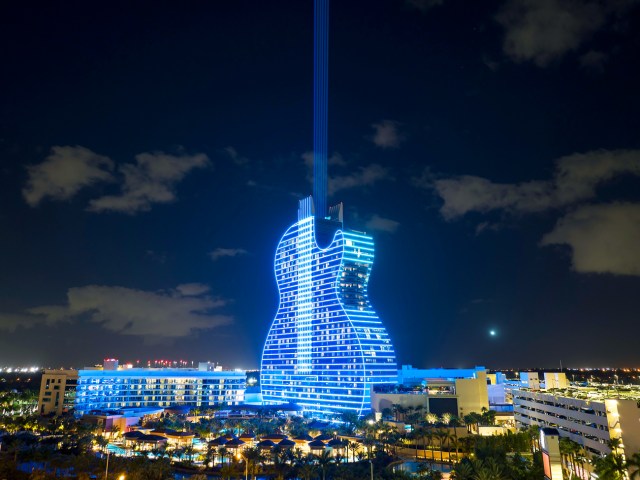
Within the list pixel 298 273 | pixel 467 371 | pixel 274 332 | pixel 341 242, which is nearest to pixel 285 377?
pixel 274 332

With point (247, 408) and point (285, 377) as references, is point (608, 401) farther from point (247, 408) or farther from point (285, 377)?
point (285, 377)

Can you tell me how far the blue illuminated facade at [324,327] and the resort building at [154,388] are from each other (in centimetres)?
1532

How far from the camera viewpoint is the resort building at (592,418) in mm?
62062

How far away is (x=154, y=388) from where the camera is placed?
17688cm

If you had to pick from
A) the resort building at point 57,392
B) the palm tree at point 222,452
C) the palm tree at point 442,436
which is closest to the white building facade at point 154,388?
the resort building at point 57,392

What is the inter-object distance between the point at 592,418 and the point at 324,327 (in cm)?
9701

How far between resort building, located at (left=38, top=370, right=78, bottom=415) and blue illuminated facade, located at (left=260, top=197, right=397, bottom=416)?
64.0 metres

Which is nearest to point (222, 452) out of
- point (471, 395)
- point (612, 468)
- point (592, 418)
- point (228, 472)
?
point (228, 472)

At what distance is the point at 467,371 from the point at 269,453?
13134 cm

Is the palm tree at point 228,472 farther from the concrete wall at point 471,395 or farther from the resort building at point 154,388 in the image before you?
the resort building at point 154,388

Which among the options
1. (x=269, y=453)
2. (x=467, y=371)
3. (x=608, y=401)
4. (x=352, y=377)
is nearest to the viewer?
(x=608, y=401)

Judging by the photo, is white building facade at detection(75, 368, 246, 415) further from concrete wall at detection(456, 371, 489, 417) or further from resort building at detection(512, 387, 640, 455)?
resort building at detection(512, 387, 640, 455)

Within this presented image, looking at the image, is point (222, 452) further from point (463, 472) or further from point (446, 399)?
point (446, 399)

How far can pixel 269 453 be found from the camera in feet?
278
